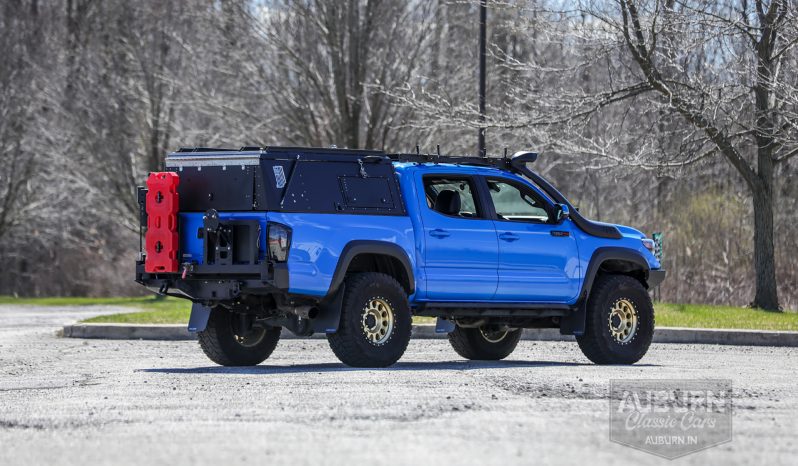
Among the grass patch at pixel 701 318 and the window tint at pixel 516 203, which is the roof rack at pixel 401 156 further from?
the grass patch at pixel 701 318

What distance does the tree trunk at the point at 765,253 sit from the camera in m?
25.5

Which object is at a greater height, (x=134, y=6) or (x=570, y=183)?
(x=134, y=6)

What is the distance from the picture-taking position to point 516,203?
15406 mm

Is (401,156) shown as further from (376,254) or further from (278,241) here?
(278,241)

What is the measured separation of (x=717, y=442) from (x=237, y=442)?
2.75 metres

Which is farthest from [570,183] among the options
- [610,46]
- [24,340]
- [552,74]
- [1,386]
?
[1,386]

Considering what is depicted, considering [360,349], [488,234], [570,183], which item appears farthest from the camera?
[570,183]

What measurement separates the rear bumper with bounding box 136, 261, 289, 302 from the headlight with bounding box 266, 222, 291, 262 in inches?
3.2

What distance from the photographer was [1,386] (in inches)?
495

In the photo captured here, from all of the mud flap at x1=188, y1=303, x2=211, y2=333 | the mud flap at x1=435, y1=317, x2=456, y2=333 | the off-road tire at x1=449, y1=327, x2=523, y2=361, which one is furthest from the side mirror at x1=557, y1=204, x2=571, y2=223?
the mud flap at x1=188, y1=303, x2=211, y2=333

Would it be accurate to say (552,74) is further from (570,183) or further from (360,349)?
(360,349)

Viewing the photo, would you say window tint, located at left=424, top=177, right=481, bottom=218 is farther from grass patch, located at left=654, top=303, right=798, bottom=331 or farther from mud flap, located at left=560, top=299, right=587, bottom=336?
grass patch, located at left=654, top=303, right=798, bottom=331

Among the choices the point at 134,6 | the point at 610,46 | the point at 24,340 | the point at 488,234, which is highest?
the point at 134,6

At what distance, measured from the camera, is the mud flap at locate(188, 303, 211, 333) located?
551 inches
